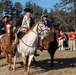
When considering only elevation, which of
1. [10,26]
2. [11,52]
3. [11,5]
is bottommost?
[11,52]

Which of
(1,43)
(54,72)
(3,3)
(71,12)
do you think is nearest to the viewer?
(54,72)

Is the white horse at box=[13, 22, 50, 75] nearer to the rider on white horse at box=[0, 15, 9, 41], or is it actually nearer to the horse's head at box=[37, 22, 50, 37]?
the horse's head at box=[37, 22, 50, 37]

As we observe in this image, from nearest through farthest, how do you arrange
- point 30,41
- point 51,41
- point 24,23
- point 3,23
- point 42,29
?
point 42,29 < point 30,41 < point 24,23 < point 3,23 < point 51,41

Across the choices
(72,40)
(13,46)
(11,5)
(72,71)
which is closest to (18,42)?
(13,46)

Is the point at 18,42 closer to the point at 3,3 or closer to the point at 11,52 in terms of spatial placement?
the point at 11,52

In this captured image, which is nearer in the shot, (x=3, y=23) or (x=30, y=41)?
(x=30, y=41)

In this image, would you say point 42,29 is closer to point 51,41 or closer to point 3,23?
point 51,41

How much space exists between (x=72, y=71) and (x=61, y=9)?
2355cm

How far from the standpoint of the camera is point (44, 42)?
13094 millimetres

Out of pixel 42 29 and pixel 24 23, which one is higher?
pixel 24 23

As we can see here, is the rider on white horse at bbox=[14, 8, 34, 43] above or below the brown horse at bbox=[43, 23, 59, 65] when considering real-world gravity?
above

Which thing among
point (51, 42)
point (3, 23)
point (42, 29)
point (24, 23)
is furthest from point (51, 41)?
point (42, 29)

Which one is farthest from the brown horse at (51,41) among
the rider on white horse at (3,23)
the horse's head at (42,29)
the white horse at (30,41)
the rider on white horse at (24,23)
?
the horse's head at (42,29)

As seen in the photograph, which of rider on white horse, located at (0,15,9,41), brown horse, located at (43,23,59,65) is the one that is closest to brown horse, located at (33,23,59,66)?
brown horse, located at (43,23,59,65)
